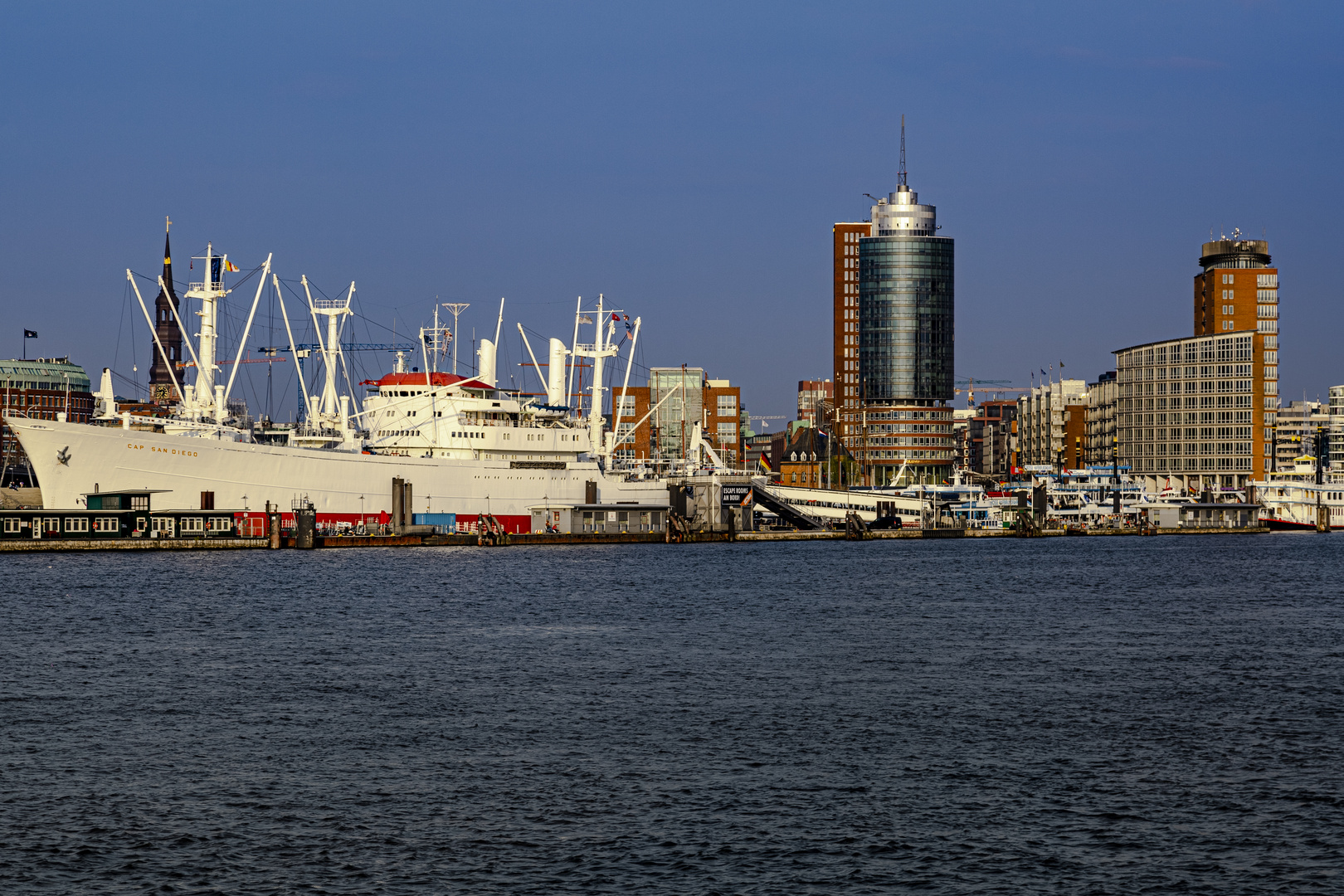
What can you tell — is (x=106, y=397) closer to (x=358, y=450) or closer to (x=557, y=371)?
(x=358, y=450)

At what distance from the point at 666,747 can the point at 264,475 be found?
328ft

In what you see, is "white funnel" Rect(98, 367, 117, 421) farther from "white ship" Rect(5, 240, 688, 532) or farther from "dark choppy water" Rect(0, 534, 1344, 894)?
"dark choppy water" Rect(0, 534, 1344, 894)

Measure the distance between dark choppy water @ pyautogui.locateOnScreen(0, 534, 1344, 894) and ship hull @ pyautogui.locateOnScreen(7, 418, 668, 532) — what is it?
52.9 metres

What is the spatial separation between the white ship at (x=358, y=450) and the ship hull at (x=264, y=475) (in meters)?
0.11

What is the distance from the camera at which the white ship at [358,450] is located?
406 feet

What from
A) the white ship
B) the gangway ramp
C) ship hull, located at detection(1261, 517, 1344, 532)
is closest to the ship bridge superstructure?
the white ship

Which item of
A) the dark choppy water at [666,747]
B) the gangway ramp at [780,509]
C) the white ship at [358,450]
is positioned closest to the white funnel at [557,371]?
the white ship at [358,450]

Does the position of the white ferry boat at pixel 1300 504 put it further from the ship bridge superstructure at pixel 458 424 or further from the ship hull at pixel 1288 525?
the ship bridge superstructure at pixel 458 424

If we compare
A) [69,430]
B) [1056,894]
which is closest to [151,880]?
[1056,894]

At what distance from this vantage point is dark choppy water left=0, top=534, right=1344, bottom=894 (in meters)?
26.2

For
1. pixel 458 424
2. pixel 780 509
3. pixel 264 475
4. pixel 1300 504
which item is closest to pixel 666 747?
pixel 264 475

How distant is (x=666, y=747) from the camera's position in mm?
35812

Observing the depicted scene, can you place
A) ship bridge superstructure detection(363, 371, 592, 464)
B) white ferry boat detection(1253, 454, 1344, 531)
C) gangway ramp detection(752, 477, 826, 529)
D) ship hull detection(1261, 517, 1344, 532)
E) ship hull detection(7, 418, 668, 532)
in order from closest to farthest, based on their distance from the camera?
1. ship hull detection(7, 418, 668, 532)
2. ship bridge superstructure detection(363, 371, 592, 464)
3. gangway ramp detection(752, 477, 826, 529)
4. ship hull detection(1261, 517, 1344, 532)
5. white ferry boat detection(1253, 454, 1344, 531)

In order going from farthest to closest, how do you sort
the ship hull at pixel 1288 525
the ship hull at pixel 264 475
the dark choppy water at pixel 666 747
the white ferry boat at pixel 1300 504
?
the white ferry boat at pixel 1300 504
the ship hull at pixel 1288 525
the ship hull at pixel 264 475
the dark choppy water at pixel 666 747
